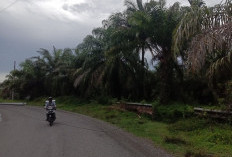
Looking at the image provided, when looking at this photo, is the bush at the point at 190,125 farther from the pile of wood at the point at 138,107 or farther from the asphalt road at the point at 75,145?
the pile of wood at the point at 138,107

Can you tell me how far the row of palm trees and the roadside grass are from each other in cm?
189

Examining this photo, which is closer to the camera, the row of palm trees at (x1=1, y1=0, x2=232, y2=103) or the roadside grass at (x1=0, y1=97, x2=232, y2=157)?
the roadside grass at (x1=0, y1=97, x2=232, y2=157)

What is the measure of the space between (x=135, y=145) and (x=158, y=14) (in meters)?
11.3

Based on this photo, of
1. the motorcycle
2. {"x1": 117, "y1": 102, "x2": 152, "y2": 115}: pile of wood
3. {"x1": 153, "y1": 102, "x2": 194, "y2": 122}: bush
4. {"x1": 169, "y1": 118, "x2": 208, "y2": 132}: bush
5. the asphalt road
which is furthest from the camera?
{"x1": 117, "y1": 102, "x2": 152, "y2": 115}: pile of wood

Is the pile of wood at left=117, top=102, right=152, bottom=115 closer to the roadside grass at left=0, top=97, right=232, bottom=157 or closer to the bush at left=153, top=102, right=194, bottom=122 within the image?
the roadside grass at left=0, top=97, right=232, bottom=157

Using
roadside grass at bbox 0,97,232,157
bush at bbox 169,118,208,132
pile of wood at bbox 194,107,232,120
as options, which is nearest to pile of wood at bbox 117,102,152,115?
roadside grass at bbox 0,97,232,157

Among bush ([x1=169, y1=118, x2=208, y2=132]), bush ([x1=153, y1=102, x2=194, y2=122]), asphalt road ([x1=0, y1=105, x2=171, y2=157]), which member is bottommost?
asphalt road ([x1=0, y1=105, x2=171, y2=157])

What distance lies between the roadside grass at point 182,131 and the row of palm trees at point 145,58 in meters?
1.89

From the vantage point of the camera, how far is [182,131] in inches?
581

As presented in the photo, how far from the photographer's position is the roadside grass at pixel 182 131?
425 inches

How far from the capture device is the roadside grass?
10.8m

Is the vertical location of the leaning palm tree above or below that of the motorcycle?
above

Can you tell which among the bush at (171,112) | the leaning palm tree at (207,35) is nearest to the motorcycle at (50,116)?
the bush at (171,112)

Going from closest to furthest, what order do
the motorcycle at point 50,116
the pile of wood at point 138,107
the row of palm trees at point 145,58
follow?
1. the row of palm trees at point 145,58
2. the motorcycle at point 50,116
3. the pile of wood at point 138,107
